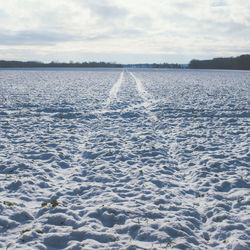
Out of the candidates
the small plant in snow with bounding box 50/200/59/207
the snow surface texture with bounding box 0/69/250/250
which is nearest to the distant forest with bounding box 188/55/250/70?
the snow surface texture with bounding box 0/69/250/250

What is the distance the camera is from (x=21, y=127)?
11945mm

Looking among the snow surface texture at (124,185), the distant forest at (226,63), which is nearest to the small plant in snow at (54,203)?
the snow surface texture at (124,185)

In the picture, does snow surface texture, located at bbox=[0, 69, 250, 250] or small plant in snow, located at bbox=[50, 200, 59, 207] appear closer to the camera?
snow surface texture, located at bbox=[0, 69, 250, 250]

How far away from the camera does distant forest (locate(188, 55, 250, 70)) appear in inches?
4695

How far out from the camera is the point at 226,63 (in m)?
132

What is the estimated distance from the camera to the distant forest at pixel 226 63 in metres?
119

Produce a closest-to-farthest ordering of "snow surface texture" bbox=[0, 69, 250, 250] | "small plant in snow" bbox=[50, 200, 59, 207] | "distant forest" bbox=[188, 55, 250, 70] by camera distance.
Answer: "snow surface texture" bbox=[0, 69, 250, 250] → "small plant in snow" bbox=[50, 200, 59, 207] → "distant forest" bbox=[188, 55, 250, 70]

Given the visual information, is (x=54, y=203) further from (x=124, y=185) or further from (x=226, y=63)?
(x=226, y=63)

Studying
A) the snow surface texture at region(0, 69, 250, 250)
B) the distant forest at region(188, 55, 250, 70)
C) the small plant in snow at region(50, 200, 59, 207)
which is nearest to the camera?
the snow surface texture at region(0, 69, 250, 250)

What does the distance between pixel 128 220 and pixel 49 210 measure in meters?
1.73

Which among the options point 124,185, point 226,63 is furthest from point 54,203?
point 226,63

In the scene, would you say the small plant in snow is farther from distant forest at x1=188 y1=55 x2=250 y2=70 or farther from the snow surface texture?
distant forest at x1=188 y1=55 x2=250 y2=70

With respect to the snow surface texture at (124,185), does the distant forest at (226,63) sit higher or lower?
higher

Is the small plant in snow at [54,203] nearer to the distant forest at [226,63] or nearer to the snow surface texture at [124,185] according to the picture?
the snow surface texture at [124,185]
